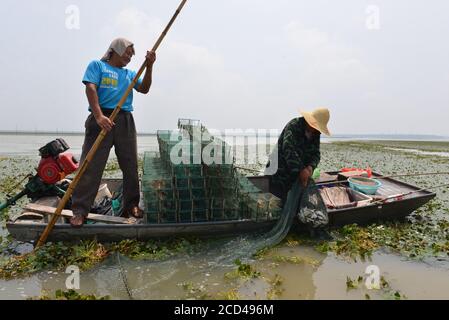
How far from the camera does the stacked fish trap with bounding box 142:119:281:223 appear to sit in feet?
17.4

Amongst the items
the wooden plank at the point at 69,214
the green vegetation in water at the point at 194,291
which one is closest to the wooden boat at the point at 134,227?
the wooden plank at the point at 69,214

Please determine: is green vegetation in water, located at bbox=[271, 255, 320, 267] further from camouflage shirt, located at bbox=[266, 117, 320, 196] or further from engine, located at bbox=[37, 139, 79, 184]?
engine, located at bbox=[37, 139, 79, 184]

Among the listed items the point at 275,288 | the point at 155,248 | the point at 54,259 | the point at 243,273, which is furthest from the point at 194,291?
the point at 54,259

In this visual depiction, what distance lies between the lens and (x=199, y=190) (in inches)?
213

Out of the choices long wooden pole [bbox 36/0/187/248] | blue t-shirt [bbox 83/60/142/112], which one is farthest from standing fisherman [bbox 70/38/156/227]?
long wooden pole [bbox 36/0/187/248]

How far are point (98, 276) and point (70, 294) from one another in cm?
58

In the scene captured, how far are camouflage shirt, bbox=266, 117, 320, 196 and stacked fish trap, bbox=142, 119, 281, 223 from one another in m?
0.74

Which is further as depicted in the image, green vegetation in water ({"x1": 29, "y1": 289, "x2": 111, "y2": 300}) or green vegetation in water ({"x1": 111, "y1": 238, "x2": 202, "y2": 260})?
green vegetation in water ({"x1": 111, "y1": 238, "x2": 202, "y2": 260})

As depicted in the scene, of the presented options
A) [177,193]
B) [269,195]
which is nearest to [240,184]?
[269,195]

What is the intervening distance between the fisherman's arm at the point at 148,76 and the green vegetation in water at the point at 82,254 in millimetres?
2412

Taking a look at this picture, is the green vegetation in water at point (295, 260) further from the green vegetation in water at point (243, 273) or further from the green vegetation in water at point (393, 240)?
the green vegetation in water at point (243, 273)

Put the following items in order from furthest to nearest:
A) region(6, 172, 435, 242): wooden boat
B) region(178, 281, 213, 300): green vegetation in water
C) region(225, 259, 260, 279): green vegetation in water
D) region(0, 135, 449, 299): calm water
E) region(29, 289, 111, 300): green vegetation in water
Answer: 1. region(6, 172, 435, 242): wooden boat
2. region(225, 259, 260, 279): green vegetation in water
3. region(0, 135, 449, 299): calm water
4. region(178, 281, 213, 300): green vegetation in water
5. region(29, 289, 111, 300): green vegetation in water

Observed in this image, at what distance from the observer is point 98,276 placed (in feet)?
14.7

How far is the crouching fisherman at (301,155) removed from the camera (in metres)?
5.63
